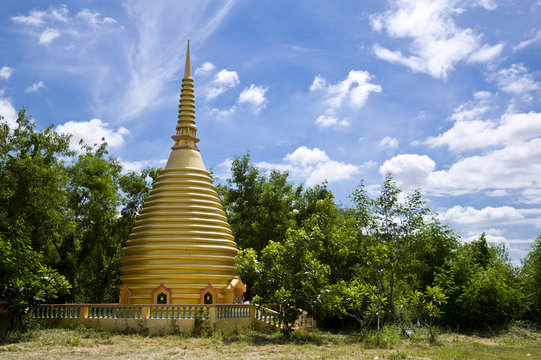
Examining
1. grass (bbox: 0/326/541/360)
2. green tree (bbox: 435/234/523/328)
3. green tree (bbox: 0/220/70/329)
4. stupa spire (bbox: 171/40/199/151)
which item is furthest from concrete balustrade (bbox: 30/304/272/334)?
green tree (bbox: 435/234/523/328)

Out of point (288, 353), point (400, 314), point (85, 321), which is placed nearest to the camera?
point (288, 353)

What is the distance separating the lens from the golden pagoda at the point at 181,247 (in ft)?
69.2

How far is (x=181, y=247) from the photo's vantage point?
70.3ft

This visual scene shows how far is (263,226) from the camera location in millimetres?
31906

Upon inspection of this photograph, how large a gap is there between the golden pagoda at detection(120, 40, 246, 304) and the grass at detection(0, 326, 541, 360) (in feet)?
10.4

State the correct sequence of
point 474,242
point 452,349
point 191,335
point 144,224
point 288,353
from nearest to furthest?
point 288,353, point 452,349, point 191,335, point 144,224, point 474,242

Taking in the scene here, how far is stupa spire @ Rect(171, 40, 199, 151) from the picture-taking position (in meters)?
24.9

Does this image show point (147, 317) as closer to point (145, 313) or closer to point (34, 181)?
point (145, 313)

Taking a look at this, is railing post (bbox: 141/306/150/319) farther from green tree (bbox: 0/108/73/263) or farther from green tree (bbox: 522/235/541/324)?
green tree (bbox: 522/235/541/324)

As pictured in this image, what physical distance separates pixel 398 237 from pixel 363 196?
2.06m

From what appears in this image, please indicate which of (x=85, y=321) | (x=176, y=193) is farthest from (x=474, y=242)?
(x=85, y=321)

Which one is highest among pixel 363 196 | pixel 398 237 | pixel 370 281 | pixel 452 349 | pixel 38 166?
pixel 38 166

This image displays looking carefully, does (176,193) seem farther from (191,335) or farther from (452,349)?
(452,349)

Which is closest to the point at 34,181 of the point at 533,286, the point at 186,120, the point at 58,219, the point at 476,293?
the point at 58,219
